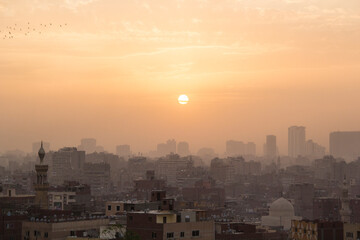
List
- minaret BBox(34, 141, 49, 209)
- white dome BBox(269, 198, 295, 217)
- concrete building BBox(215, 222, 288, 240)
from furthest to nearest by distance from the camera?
1. white dome BBox(269, 198, 295, 217)
2. minaret BBox(34, 141, 49, 209)
3. concrete building BBox(215, 222, 288, 240)

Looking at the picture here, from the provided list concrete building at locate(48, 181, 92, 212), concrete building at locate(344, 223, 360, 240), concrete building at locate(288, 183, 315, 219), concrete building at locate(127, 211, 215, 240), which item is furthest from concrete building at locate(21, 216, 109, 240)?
concrete building at locate(288, 183, 315, 219)

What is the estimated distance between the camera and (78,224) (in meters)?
51.9

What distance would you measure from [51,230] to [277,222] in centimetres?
4784

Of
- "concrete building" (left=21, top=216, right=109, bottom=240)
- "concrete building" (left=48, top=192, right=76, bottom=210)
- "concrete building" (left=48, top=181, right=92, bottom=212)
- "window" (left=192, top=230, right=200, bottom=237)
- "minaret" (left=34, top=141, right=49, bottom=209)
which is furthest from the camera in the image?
"concrete building" (left=48, top=192, right=76, bottom=210)

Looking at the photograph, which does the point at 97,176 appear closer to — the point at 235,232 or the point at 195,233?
the point at 235,232

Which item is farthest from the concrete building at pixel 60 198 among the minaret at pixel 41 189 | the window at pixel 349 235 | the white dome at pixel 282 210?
the window at pixel 349 235

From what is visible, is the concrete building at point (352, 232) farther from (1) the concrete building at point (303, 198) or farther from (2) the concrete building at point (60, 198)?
(1) the concrete building at point (303, 198)

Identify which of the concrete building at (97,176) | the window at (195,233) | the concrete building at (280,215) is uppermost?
the concrete building at (97,176)

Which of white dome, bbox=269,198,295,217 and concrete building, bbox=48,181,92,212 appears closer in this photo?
concrete building, bbox=48,181,92,212

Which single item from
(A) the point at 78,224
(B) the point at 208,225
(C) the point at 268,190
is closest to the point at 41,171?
(A) the point at 78,224

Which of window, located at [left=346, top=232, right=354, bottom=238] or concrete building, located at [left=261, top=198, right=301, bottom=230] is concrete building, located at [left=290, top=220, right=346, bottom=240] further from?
concrete building, located at [left=261, top=198, right=301, bottom=230]

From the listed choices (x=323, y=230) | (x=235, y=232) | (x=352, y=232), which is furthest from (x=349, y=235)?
(x=235, y=232)

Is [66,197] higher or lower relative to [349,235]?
higher

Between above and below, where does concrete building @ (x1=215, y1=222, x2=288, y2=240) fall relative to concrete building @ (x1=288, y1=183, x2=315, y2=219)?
below
